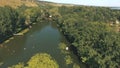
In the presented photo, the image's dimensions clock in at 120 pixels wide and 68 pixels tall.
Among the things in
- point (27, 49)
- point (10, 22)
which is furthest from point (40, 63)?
point (10, 22)

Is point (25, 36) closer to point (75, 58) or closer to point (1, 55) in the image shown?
point (1, 55)

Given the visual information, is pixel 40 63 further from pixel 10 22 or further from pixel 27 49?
pixel 10 22

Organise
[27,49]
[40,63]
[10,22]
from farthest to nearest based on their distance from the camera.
A: [10,22] → [27,49] → [40,63]

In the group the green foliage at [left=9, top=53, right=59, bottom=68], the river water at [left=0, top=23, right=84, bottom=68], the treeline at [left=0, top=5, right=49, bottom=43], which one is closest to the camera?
the green foliage at [left=9, top=53, right=59, bottom=68]

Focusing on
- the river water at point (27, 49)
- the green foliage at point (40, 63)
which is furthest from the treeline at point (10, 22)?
the green foliage at point (40, 63)

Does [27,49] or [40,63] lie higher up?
[40,63]

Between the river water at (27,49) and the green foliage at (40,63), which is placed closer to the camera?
the green foliage at (40,63)

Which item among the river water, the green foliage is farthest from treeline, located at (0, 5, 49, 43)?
the green foliage

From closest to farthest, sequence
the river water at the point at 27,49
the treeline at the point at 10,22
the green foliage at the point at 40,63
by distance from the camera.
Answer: the green foliage at the point at 40,63
the river water at the point at 27,49
the treeline at the point at 10,22

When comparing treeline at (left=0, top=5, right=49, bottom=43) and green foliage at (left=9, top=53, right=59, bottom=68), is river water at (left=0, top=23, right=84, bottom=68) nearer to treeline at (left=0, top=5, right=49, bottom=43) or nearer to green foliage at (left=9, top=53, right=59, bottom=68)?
green foliage at (left=9, top=53, right=59, bottom=68)

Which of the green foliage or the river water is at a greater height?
the green foliage

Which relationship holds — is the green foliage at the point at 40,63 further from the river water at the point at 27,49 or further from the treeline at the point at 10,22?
the treeline at the point at 10,22
